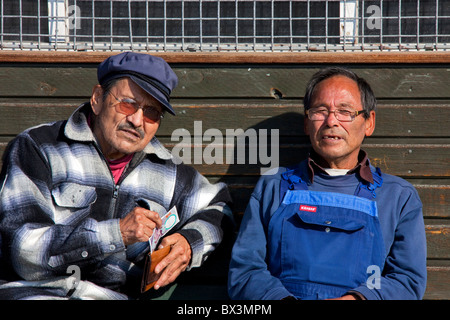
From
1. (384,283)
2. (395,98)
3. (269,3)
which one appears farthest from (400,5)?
(384,283)

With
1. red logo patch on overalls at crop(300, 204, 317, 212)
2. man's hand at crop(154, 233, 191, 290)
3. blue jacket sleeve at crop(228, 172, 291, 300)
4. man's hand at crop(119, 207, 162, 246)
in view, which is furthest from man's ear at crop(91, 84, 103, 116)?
red logo patch on overalls at crop(300, 204, 317, 212)

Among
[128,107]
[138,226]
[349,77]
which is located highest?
[349,77]

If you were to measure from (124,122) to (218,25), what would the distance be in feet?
3.65

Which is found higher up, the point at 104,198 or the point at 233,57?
the point at 233,57

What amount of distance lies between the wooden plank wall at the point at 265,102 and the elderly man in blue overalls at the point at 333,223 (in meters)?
0.37

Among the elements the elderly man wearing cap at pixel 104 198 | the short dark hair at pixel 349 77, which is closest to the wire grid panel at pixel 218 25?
the short dark hair at pixel 349 77

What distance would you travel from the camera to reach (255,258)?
108 inches

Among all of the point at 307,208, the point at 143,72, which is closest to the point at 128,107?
the point at 143,72

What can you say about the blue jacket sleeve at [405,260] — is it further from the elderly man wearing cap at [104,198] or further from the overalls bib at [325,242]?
the elderly man wearing cap at [104,198]

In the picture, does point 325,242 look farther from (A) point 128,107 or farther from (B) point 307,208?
(A) point 128,107
